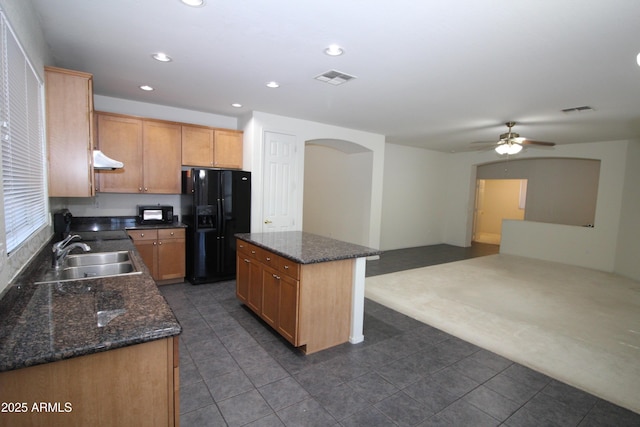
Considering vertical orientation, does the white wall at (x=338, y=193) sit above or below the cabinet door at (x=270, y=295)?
above

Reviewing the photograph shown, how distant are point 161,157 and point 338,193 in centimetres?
405

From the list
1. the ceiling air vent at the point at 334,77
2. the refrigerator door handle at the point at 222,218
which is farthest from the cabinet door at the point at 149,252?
the ceiling air vent at the point at 334,77

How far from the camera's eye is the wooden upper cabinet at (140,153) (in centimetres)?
415

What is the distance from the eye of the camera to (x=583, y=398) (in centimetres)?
234

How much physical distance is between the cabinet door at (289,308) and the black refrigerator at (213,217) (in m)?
2.05

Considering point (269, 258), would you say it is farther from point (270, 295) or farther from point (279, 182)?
point (279, 182)

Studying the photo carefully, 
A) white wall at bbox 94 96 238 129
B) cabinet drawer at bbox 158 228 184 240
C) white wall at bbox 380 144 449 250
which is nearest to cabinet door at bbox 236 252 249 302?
cabinet drawer at bbox 158 228 184 240

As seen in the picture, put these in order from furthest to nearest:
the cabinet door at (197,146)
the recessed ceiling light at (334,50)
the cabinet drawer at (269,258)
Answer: the cabinet door at (197,146) < the cabinet drawer at (269,258) < the recessed ceiling light at (334,50)

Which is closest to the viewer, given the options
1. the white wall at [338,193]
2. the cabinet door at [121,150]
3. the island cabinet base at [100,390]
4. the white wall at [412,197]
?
the island cabinet base at [100,390]

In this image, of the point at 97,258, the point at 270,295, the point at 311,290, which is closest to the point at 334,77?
the point at 311,290

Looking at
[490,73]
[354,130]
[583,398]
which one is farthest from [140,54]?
[583,398]

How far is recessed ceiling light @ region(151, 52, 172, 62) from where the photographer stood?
2.84 metres

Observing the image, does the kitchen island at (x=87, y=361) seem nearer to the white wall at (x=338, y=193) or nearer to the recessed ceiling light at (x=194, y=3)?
the recessed ceiling light at (x=194, y=3)

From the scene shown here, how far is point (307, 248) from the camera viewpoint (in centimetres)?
300
